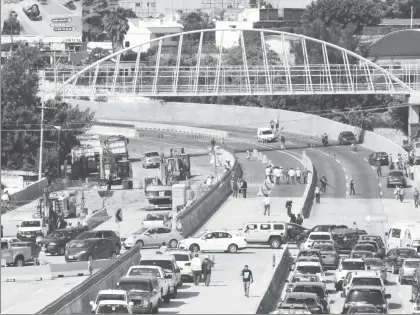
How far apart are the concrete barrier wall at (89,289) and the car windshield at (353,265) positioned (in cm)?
731

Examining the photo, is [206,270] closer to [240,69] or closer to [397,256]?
[397,256]

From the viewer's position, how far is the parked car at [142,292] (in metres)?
40.7

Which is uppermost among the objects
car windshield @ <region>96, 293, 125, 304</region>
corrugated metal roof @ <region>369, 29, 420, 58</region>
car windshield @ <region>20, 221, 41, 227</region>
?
corrugated metal roof @ <region>369, 29, 420, 58</region>

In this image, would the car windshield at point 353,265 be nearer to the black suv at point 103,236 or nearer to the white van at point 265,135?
the black suv at point 103,236

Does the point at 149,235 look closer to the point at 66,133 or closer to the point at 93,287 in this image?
the point at 93,287

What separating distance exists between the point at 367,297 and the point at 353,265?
7.36 metres

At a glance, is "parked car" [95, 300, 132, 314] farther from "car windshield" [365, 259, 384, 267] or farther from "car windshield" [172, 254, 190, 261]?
"car windshield" [365, 259, 384, 267]

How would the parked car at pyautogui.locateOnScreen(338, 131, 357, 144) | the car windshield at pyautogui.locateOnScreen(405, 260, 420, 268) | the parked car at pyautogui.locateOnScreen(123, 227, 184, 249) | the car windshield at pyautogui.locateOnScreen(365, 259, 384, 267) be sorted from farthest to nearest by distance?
1. the parked car at pyautogui.locateOnScreen(338, 131, 357, 144)
2. the parked car at pyautogui.locateOnScreen(123, 227, 184, 249)
3. the car windshield at pyautogui.locateOnScreen(405, 260, 420, 268)
4. the car windshield at pyautogui.locateOnScreen(365, 259, 384, 267)

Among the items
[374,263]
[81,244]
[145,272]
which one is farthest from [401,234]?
[145,272]

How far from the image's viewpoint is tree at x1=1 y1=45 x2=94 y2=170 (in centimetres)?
10075

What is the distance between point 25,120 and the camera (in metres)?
102

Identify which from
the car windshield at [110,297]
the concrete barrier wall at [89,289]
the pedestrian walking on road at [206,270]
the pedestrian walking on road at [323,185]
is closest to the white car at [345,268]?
the pedestrian walking on road at [206,270]

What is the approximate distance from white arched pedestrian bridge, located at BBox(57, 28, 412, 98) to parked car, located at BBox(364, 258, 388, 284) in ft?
239

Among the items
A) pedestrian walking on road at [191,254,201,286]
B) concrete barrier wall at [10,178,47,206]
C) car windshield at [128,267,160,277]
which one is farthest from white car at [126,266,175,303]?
concrete barrier wall at [10,178,47,206]
